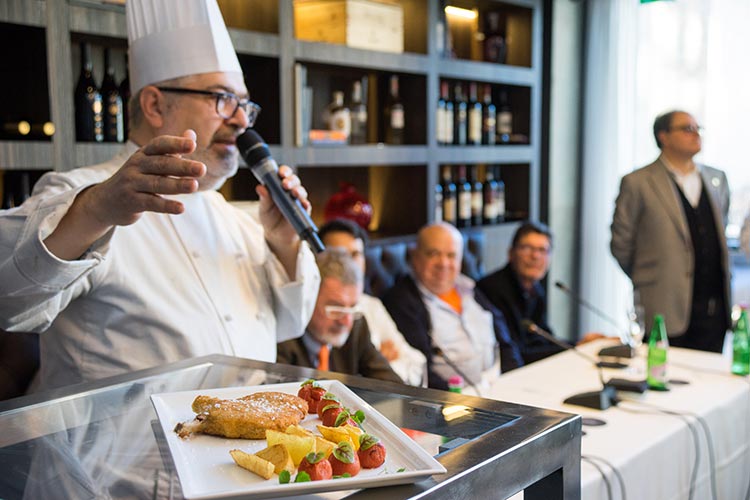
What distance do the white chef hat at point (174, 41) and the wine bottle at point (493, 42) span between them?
2.79 meters

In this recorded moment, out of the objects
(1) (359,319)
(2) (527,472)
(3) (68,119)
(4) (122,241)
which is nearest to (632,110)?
(1) (359,319)

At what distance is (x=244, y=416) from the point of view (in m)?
0.70

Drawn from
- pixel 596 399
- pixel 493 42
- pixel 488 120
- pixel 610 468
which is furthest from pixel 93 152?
pixel 493 42

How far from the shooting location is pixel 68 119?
2367 millimetres

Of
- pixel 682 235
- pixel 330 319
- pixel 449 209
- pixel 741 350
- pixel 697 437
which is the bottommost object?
pixel 697 437

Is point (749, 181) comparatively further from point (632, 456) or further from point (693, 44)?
point (632, 456)

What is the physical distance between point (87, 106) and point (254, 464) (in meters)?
2.20

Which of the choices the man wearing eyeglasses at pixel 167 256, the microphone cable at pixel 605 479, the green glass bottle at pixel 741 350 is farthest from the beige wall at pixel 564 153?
the man wearing eyeglasses at pixel 167 256

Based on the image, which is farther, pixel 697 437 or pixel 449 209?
pixel 449 209

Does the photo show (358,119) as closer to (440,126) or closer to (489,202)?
(440,126)

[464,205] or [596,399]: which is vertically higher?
[464,205]

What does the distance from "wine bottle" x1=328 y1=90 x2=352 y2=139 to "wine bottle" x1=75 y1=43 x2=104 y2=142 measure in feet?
3.54

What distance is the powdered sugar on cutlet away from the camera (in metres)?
0.69

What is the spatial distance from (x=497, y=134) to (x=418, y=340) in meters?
1.82
